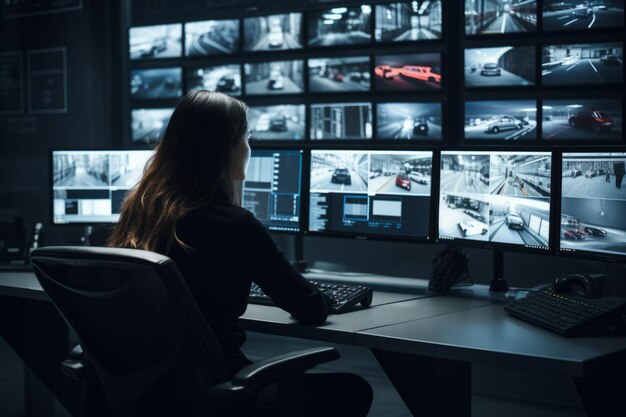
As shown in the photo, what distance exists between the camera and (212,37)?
400 centimetres

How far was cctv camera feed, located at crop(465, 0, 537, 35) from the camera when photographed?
10.3 feet

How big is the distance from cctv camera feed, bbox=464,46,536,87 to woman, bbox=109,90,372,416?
164 cm

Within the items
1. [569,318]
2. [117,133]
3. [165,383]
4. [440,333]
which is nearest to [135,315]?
[165,383]

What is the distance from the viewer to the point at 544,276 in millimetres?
3035

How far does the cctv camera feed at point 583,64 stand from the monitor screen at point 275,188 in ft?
3.53

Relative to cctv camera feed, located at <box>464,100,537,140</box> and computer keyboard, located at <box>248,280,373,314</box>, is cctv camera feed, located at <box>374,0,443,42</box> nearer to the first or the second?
cctv camera feed, located at <box>464,100,537,140</box>

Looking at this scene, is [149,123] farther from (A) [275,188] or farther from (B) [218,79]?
(A) [275,188]

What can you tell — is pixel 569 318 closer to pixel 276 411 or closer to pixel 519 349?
pixel 519 349

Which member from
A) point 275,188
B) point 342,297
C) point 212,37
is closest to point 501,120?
point 275,188

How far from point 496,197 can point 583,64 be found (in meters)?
0.93

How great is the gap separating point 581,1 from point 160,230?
2.02 meters

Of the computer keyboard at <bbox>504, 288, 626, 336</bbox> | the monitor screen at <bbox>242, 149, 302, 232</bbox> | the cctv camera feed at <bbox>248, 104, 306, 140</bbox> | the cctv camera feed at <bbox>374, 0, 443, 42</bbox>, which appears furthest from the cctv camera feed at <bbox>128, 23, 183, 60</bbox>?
the computer keyboard at <bbox>504, 288, 626, 336</bbox>

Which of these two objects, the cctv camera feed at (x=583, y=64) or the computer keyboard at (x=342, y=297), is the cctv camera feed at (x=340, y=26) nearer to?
the cctv camera feed at (x=583, y=64)

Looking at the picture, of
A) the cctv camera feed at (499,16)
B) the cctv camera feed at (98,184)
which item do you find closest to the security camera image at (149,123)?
the cctv camera feed at (98,184)
